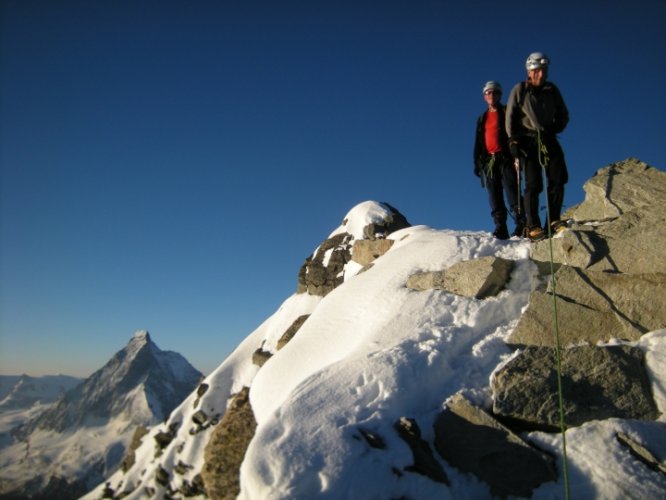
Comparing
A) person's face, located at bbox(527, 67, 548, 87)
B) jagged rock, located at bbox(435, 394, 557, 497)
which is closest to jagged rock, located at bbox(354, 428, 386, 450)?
jagged rock, located at bbox(435, 394, 557, 497)

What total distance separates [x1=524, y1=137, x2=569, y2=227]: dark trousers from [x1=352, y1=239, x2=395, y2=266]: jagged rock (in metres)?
7.15

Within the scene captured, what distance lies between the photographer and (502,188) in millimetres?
9852

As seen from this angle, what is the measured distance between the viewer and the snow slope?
15.7 ft

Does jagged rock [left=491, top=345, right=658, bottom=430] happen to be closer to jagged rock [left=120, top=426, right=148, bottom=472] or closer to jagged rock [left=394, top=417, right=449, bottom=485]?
jagged rock [left=394, top=417, right=449, bottom=485]

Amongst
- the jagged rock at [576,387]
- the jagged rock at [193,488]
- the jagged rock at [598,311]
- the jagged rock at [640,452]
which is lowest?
the jagged rock at [193,488]

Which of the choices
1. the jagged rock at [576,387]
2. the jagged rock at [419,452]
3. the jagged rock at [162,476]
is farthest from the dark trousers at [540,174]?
the jagged rock at [162,476]

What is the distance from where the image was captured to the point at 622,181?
9.63 m

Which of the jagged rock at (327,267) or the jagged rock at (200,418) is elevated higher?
A: the jagged rock at (327,267)

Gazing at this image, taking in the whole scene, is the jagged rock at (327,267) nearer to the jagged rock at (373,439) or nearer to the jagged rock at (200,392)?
the jagged rock at (200,392)

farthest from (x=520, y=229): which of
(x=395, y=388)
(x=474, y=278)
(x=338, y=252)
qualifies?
(x=338, y=252)

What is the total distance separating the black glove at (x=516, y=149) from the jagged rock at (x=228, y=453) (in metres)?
7.86

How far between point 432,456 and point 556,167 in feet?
21.2

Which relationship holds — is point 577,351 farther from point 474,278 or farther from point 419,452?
point 419,452

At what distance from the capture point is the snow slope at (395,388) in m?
4.79
